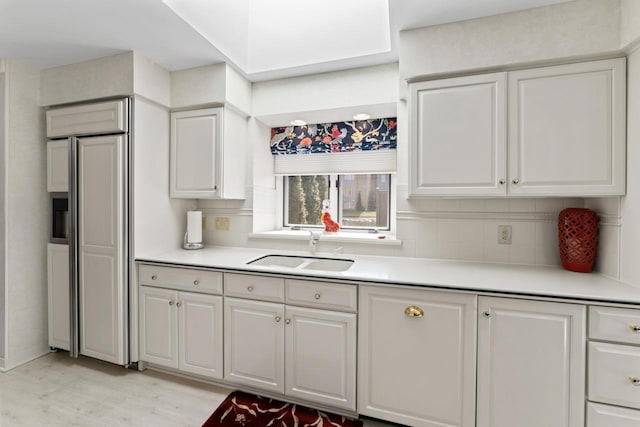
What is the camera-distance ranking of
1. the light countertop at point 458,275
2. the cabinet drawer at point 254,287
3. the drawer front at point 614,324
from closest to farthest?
the drawer front at point 614,324, the light countertop at point 458,275, the cabinet drawer at point 254,287

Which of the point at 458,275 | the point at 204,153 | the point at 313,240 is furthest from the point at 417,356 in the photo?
the point at 204,153

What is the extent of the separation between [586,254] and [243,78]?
109 inches

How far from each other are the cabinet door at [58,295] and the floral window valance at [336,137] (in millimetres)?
1992

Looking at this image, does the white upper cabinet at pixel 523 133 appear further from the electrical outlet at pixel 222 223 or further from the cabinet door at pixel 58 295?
the cabinet door at pixel 58 295

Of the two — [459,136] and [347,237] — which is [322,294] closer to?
[347,237]

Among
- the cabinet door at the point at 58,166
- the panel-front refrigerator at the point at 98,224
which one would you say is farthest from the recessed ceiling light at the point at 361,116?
the cabinet door at the point at 58,166

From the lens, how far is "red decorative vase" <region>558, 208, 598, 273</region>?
1.75 meters

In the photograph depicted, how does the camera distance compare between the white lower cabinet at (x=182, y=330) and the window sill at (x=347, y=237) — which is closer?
the white lower cabinet at (x=182, y=330)

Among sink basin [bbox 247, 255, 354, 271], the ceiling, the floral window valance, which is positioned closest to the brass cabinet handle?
sink basin [bbox 247, 255, 354, 271]

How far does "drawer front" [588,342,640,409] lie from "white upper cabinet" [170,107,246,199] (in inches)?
98.3

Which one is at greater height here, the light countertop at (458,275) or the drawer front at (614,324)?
the light countertop at (458,275)

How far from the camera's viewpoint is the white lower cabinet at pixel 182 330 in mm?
2053

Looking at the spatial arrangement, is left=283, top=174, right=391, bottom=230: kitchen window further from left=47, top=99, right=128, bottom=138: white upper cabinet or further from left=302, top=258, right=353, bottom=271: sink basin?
left=47, top=99, right=128, bottom=138: white upper cabinet

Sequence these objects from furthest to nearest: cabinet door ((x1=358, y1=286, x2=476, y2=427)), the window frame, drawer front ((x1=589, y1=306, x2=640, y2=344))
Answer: the window frame
cabinet door ((x1=358, y1=286, x2=476, y2=427))
drawer front ((x1=589, y1=306, x2=640, y2=344))
